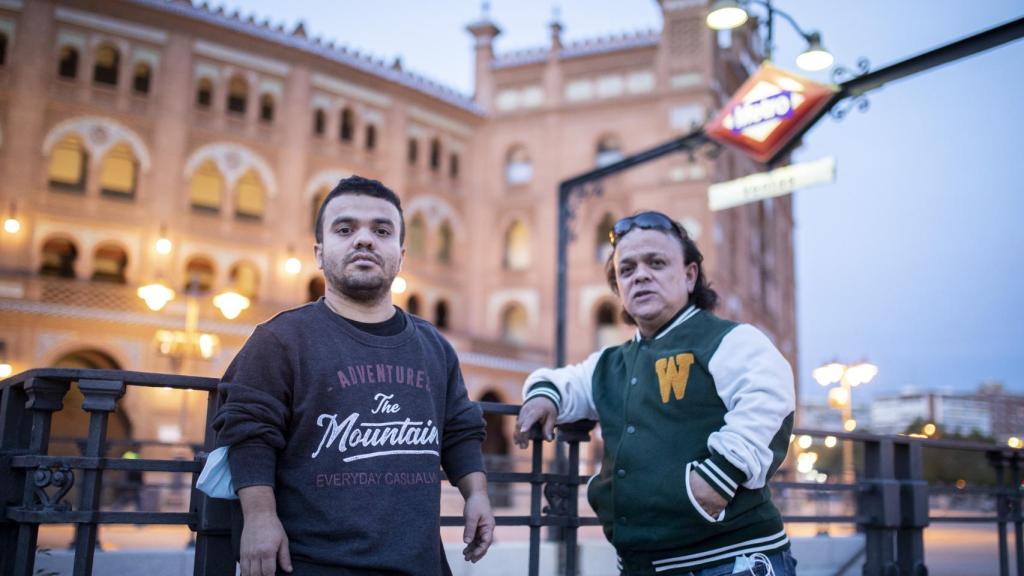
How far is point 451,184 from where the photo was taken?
34188 millimetres

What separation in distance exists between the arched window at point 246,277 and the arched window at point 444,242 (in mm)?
7429

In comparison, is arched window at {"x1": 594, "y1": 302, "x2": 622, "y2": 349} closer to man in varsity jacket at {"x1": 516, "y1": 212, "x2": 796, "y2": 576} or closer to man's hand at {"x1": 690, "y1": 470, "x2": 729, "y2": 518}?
man in varsity jacket at {"x1": 516, "y1": 212, "x2": 796, "y2": 576}

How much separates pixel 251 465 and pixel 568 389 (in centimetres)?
154

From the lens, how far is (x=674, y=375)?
3.20 metres

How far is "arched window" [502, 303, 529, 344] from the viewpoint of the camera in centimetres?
3394

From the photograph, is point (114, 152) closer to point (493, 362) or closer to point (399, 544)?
point (493, 362)

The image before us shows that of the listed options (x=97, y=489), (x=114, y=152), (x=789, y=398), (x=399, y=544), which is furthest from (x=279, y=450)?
(x=114, y=152)

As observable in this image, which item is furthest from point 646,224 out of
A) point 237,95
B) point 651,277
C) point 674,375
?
point 237,95

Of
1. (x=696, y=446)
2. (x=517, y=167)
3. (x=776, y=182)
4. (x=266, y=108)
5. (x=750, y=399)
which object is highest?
(x=266, y=108)

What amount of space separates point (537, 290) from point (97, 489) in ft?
100.0

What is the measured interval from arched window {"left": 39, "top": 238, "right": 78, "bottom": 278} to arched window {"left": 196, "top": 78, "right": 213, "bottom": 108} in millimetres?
6025

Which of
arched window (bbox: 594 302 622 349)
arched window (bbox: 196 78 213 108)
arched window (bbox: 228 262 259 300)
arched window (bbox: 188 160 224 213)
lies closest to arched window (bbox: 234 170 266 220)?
A: arched window (bbox: 188 160 224 213)

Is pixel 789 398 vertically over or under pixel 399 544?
over

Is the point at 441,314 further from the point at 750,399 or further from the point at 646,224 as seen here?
the point at 750,399
